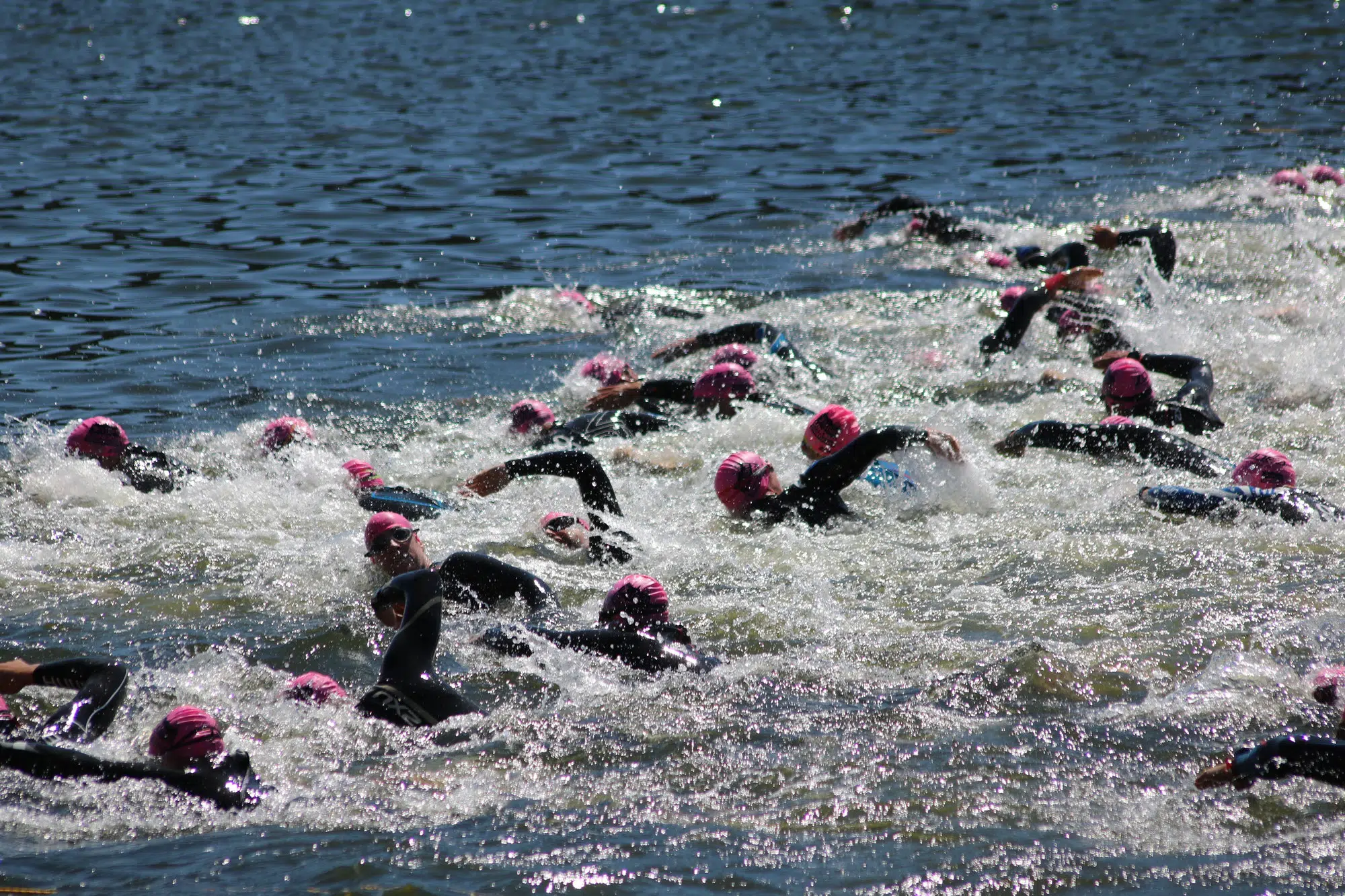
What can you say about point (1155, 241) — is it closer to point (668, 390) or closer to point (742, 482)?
point (668, 390)

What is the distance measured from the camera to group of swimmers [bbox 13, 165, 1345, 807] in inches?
203

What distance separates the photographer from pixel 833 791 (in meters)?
5.06

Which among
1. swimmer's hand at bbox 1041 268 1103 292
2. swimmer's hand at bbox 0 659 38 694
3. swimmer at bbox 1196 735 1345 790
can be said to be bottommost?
swimmer's hand at bbox 0 659 38 694

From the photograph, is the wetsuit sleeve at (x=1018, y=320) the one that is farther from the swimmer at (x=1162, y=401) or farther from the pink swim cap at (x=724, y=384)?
the pink swim cap at (x=724, y=384)

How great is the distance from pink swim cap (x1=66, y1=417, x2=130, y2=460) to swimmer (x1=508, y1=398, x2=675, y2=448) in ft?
9.61

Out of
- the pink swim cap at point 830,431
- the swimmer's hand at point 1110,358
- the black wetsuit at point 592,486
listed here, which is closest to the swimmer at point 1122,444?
the pink swim cap at point 830,431

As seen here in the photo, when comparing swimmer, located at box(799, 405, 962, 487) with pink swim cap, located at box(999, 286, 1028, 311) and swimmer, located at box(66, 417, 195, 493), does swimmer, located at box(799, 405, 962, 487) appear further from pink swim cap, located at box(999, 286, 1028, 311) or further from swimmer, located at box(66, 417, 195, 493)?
swimmer, located at box(66, 417, 195, 493)

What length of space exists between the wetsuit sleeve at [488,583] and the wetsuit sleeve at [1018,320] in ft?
19.3

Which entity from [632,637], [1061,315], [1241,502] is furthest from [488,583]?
[1061,315]

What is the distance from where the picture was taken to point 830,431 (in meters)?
8.66

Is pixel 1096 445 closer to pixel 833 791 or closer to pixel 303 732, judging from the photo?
pixel 833 791

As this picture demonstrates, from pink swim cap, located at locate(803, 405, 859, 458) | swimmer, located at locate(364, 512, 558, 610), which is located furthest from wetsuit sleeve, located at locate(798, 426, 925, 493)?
swimmer, located at locate(364, 512, 558, 610)

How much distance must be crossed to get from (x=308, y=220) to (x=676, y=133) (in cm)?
905

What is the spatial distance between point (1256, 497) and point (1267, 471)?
47 centimetres
